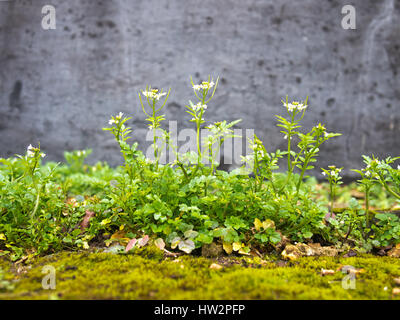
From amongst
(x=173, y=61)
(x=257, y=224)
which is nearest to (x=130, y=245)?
(x=257, y=224)

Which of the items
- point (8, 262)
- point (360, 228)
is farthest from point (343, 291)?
point (8, 262)

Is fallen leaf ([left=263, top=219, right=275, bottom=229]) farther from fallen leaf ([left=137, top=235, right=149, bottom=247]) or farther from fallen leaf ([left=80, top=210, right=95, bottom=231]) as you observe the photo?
fallen leaf ([left=80, top=210, right=95, bottom=231])

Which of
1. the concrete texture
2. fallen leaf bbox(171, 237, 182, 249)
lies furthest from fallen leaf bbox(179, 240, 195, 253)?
the concrete texture

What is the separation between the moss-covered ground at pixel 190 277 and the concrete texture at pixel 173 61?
3140 millimetres

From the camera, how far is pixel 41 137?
4.58 metres

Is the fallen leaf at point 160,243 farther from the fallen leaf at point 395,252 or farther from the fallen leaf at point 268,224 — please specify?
the fallen leaf at point 395,252

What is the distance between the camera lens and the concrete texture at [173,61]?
14.8ft

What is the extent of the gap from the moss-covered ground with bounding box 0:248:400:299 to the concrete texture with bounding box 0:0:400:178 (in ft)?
10.3

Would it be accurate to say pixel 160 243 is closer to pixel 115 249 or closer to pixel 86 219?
pixel 115 249

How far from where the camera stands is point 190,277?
1320 mm

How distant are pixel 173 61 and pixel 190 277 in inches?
152

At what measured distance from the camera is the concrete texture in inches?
178
